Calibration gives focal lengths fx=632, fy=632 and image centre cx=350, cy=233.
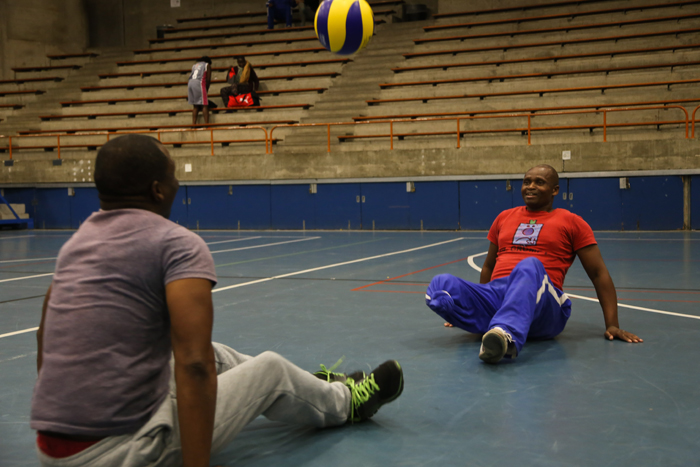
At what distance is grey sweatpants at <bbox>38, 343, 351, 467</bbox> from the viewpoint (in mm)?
1772

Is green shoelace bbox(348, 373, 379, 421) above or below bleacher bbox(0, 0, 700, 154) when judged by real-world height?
below

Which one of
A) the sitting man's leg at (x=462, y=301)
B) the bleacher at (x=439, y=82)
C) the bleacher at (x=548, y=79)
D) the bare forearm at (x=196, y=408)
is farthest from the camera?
the bleacher at (x=439, y=82)

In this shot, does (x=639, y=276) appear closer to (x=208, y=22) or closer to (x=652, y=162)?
(x=652, y=162)

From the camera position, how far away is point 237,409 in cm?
208

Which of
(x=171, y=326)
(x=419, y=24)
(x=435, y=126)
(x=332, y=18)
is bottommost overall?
(x=171, y=326)

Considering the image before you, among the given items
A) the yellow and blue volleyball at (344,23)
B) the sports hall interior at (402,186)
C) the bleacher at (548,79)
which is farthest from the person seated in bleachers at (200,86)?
the yellow and blue volleyball at (344,23)

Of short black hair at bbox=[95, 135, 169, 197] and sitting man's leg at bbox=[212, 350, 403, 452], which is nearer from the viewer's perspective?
short black hair at bbox=[95, 135, 169, 197]

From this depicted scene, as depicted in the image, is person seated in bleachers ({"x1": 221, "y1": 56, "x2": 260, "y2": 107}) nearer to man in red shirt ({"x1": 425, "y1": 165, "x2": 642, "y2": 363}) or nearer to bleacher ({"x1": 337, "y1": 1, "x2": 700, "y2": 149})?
bleacher ({"x1": 337, "y1": 1, "x2": 700, "y2": 149})

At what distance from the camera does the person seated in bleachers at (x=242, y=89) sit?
19172 mm

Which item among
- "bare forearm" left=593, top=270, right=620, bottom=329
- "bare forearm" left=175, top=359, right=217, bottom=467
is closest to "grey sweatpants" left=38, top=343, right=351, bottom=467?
"bare forearm" left=175, top=359, right=217, bottom=467

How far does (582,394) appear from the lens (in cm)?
305

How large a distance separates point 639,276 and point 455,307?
4153 millimetres

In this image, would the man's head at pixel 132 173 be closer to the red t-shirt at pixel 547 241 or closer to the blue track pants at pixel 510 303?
the blue track pants at pixel 510 303

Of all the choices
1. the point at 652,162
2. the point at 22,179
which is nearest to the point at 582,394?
the point at 652,162
